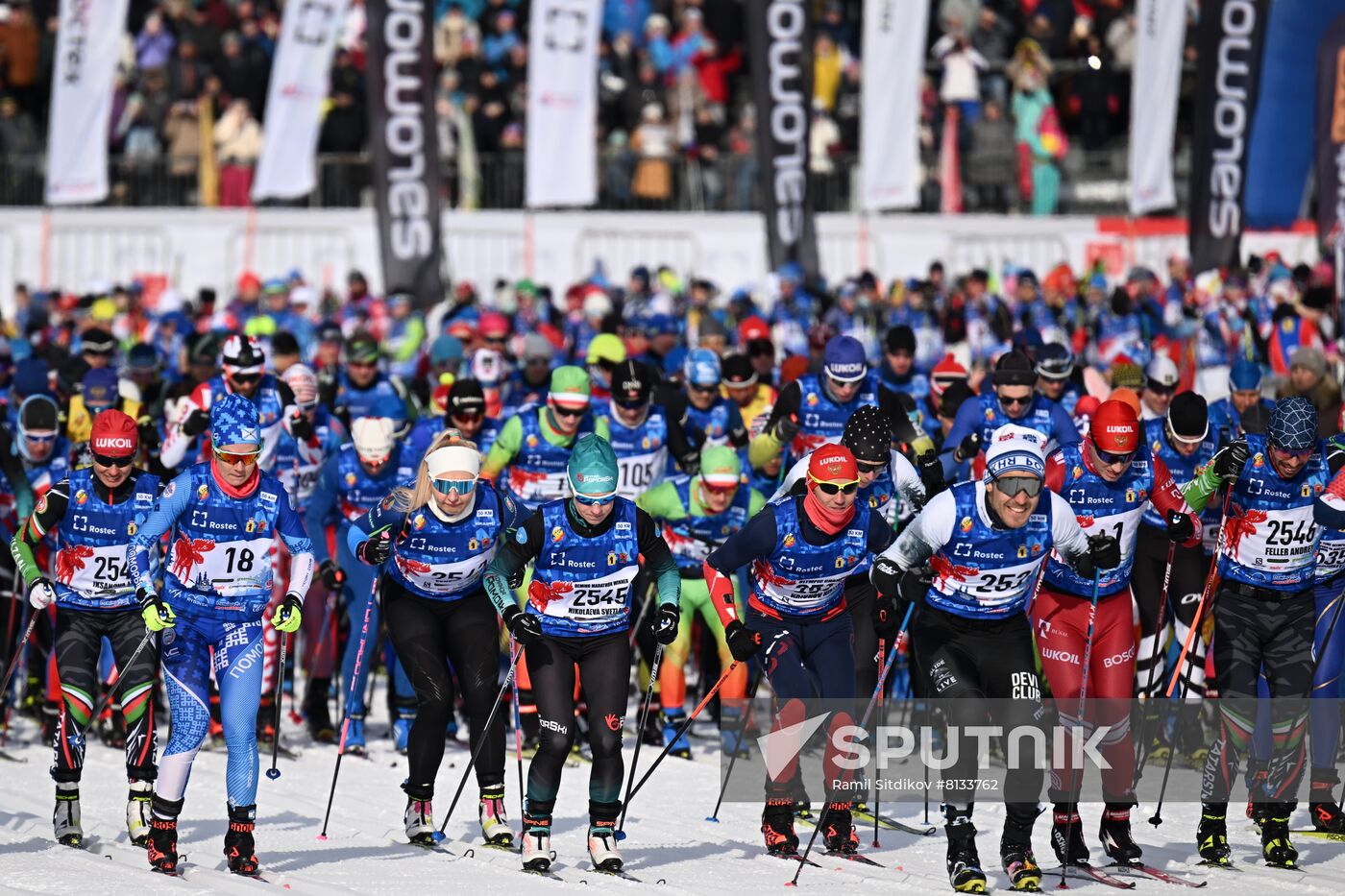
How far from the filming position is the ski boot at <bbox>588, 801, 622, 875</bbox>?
31.9 feet

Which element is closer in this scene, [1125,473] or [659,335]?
[1125,473]

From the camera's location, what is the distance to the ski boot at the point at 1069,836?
32.2ft

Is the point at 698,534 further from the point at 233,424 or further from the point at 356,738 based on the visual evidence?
the point at 233,424

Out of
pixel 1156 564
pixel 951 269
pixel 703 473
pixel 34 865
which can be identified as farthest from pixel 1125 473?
pixel 951 269

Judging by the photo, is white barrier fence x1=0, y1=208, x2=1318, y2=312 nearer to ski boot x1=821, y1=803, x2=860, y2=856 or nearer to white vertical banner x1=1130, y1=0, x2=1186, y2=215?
white vertical banner x1=1130, y1=0, x2=1186, y2=215

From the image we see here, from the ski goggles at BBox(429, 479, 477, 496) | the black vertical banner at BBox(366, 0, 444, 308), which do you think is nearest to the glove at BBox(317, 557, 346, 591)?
the ski goggles at BBox(429, 479, 477, 496)

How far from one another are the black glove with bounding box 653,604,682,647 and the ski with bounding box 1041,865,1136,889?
1952 millimetres

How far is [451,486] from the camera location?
10.0 meters

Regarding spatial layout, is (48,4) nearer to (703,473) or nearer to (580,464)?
(703,473)

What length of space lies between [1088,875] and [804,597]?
1753 mm

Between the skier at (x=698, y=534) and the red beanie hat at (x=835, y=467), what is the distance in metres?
1.96

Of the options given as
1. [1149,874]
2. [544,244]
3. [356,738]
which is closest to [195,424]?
[356,738]

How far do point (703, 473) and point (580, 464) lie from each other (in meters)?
2.32

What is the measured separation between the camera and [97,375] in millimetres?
13266
